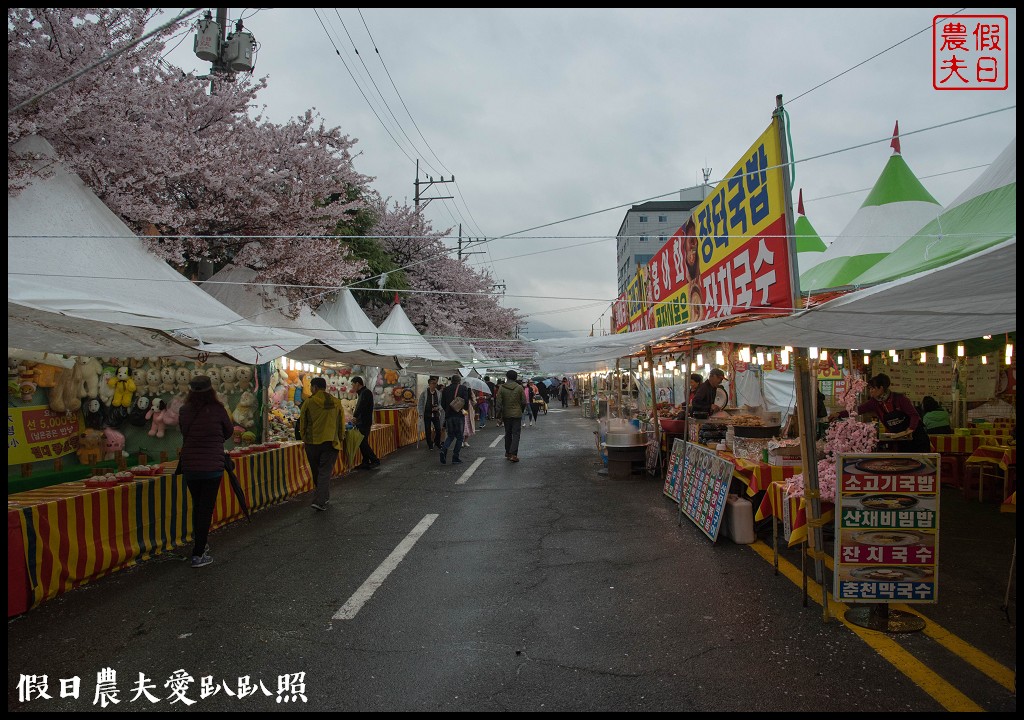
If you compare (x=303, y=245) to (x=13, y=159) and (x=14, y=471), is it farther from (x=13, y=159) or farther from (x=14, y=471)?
(x=14, y=471)

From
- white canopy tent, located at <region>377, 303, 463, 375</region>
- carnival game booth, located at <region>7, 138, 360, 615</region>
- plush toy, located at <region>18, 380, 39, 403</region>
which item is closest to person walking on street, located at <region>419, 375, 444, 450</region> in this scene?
white canopy tent, located at <region>377, 303, 463, 375</region>

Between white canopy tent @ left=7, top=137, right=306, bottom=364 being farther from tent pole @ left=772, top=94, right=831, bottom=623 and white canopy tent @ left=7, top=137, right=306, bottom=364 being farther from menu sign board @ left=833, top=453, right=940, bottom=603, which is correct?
menu sign board @ left=833, top=453, right=940, bottom=603

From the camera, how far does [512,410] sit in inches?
514

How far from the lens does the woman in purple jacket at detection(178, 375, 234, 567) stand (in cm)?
573

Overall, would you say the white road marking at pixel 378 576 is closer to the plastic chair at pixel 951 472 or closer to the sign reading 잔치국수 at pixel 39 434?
the sign reading 잔치국수 at pixel 39 434

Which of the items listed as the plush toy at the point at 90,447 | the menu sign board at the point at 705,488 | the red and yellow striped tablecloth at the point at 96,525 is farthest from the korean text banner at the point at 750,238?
the plush toy at the point at 90,447

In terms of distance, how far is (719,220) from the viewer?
654 cm

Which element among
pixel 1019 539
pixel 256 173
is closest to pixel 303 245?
pixel 256 173

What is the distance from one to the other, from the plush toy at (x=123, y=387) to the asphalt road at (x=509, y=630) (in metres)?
3.95

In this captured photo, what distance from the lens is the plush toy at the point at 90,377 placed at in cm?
831

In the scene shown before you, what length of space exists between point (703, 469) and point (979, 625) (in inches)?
Answer: 119

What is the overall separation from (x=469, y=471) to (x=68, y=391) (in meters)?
6.74

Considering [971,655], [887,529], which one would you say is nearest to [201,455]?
[887,529]

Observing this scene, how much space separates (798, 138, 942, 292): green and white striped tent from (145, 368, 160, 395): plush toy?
1007 centimetres
